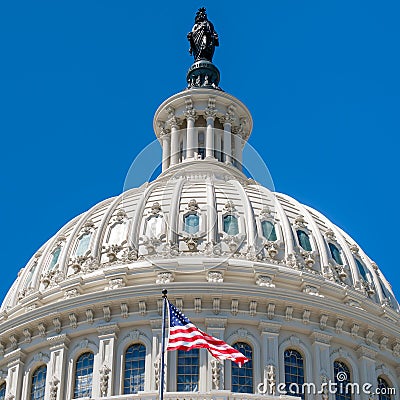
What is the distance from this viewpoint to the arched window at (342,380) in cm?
6994

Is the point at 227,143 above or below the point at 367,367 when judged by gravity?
above

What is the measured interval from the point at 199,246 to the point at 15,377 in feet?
40.8

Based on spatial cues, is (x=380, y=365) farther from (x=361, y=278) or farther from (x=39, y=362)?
(x=39, y=362)

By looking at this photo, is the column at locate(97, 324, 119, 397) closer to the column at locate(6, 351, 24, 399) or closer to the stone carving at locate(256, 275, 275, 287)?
the column at locate(6, 351, 24, 399)

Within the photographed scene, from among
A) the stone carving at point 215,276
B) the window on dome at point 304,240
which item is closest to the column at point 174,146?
the window on dome at point 304,240

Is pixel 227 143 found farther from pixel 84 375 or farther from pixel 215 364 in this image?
pixel 215 364

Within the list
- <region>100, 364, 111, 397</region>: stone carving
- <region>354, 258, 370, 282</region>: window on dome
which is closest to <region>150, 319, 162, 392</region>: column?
<region>100, 364, 111, 397</region>: stone carving

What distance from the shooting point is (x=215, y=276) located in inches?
2817

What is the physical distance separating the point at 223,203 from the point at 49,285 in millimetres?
11176

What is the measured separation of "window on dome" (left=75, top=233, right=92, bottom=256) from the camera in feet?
255

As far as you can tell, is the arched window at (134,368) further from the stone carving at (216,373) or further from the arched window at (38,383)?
the arched window at (38,383)

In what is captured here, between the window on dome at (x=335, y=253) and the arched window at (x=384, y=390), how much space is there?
8378 mm

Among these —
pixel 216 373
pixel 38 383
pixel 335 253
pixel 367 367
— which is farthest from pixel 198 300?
pixel 335 253

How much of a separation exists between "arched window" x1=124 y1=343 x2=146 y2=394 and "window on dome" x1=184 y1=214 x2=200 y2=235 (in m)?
8.86
